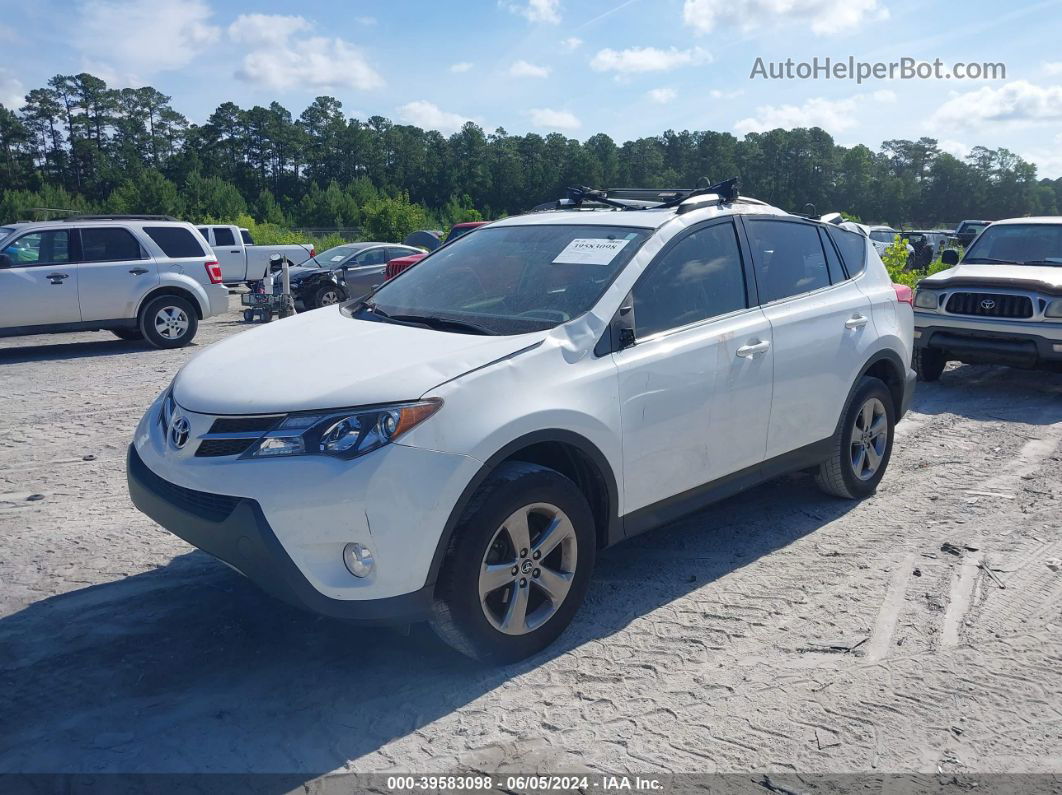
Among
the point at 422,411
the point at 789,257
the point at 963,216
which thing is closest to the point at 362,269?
the point at 789,257

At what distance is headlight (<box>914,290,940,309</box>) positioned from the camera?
9586 mm

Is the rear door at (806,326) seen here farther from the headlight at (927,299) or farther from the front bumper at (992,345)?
the headlight at (927,299)

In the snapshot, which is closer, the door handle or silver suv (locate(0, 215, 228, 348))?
the door handle

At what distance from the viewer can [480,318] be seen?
13.1ft

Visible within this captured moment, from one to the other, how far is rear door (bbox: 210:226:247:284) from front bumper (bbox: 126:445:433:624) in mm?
23119

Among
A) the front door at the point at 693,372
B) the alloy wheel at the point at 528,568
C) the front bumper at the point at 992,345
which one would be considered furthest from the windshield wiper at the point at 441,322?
the front bumper at the point at 992,345

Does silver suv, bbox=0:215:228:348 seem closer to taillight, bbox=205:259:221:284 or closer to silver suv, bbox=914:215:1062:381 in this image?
taillight, bbox=205:259:221:284

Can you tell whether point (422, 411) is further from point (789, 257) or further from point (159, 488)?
point (789, 257)

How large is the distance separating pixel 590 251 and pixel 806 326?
1371mm

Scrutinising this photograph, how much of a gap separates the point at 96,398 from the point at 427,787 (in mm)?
7150

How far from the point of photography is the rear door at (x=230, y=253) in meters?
25.0

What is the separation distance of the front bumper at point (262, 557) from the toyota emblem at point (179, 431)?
0.21 meters

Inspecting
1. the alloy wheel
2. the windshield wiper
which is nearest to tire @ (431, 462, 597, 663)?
the alloy wheel

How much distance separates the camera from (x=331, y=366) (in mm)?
3520
